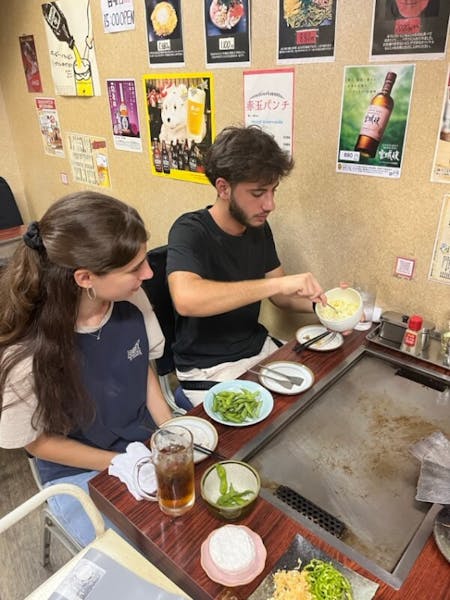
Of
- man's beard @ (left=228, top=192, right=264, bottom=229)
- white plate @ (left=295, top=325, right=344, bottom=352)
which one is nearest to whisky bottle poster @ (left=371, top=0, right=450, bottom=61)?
man's beard @ (left=228, top=192, right=264, bottom=229)

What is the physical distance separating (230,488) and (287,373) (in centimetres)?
43

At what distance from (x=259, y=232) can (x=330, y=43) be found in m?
0.62

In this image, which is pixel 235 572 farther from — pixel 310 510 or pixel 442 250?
pixel 442 250

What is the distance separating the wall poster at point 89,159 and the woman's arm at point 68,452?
5.60ft

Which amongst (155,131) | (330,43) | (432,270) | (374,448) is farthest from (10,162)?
(374,448)

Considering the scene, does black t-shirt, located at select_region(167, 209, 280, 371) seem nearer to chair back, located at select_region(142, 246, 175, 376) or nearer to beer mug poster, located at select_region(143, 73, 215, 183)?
chair back, located at select_region(142, 246, 175, 376)

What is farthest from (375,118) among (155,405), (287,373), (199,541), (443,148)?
(199,541)

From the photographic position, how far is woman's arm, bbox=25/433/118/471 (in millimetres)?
1065

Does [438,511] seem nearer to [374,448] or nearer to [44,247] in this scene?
[374,448]

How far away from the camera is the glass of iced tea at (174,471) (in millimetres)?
766

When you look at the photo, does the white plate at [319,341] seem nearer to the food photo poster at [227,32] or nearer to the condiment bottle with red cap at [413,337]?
the condiment bottle with red cap at [413,337]

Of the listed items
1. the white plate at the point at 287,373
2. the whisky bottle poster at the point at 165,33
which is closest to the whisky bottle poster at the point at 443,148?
the white plate at the point at 287,373

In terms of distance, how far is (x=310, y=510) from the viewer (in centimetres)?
81

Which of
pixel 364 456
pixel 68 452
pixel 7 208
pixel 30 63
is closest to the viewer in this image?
pixel 364 456
